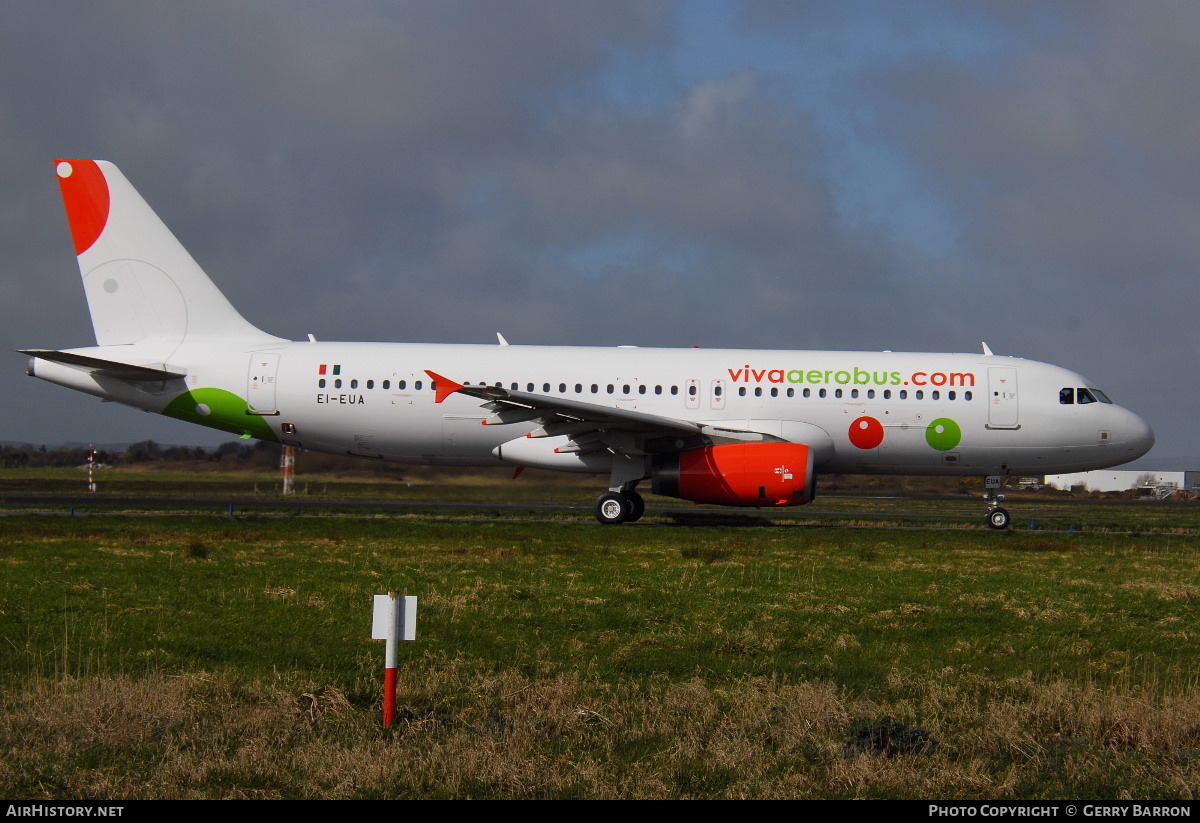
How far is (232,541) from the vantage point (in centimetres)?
1585

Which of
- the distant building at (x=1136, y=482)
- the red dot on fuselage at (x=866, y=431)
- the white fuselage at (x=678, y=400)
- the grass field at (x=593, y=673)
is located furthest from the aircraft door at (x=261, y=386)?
the distant building at (x=1136, y=482)

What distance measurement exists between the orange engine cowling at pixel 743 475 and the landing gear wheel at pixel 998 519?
4.83m

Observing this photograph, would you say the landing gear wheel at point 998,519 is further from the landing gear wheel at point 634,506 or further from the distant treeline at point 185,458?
the distant treeline at point 185,458

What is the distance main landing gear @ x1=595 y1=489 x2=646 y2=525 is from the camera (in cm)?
2070

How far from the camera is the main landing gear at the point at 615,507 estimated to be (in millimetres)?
20703

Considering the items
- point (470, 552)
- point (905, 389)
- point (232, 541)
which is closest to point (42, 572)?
point (232, 541)

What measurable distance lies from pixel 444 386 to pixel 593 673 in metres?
13.3

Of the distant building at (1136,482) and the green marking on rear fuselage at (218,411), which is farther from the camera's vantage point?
the distant building at (1136,482)

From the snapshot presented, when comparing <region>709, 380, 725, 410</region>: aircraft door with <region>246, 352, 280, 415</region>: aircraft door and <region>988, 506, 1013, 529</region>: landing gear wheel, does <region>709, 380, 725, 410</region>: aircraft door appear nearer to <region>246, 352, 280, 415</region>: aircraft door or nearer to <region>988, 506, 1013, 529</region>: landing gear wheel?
<region>988, 506, 1013, 529</region>: landing gear wheel

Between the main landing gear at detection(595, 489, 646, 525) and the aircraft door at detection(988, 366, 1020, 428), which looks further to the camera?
the aircraft door at detection(988, 366, 1020, 428)

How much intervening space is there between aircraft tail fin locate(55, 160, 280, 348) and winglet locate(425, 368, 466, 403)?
495 centimetres

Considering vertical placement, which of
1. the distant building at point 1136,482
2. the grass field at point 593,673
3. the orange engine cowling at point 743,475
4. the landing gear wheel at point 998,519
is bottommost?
the grass field at point 593,673

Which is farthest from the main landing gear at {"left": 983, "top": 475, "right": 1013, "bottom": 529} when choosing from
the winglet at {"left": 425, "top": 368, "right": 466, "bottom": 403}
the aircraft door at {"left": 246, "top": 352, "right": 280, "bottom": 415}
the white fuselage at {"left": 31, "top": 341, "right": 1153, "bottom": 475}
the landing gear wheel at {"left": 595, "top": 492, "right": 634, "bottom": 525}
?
the aircraft door at {"left": 246, "top": 352, "right": 280, "bottom": 415}

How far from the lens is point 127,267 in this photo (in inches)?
874
